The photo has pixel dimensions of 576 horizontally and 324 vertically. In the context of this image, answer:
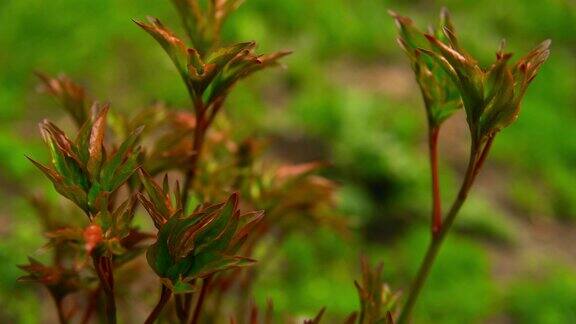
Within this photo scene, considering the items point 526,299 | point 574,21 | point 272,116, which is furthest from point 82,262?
point 574,21

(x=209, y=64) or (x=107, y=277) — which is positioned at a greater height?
(x=209, y=64)

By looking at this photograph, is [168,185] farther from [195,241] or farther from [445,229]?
[445,229]

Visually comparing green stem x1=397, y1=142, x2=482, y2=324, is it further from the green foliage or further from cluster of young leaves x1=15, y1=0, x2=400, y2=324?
the green foliage

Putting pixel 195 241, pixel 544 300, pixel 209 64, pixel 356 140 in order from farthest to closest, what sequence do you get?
1. pixel 356 140
2. pixel 544 300
3. pixel 209 64
4. pixel 195 241

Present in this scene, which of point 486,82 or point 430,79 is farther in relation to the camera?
point 430,79

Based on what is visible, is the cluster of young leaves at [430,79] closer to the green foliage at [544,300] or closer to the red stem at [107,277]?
the red stem at [107,277]

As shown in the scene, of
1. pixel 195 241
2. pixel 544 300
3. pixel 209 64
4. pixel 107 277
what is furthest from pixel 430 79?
pixel 544 300

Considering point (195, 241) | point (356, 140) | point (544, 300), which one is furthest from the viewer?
point (356, 140)

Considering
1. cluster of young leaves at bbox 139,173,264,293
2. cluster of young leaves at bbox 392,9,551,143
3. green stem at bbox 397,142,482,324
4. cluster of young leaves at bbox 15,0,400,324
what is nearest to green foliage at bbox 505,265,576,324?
cluster of young leaves at bbox 15,0,400,324

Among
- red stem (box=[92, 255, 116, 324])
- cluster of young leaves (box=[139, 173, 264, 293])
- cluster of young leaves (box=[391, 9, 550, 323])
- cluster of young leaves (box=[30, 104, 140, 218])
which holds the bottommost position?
red stem (box=[92, 255, 116, 324])

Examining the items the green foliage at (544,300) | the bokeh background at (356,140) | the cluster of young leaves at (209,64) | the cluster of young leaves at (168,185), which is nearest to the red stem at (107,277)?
the cluster of young leaves at (168,185)
